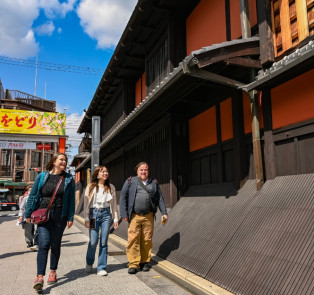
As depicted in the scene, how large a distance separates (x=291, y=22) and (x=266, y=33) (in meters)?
0.40

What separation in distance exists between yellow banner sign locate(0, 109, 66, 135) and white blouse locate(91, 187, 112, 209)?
18.8 m

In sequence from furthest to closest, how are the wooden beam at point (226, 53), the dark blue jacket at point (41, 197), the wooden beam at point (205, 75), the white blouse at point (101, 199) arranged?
the white blouse at point (101, 199) → the wooden beam at point (205, 75) → the wooden beam at point (226, 53) → the dark blue jacket at point (41, 197)

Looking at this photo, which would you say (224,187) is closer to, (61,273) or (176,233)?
(176,233)

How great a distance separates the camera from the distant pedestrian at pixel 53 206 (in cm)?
426

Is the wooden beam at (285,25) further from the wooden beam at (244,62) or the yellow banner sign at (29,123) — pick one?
the yellow banner sign at (29,123)

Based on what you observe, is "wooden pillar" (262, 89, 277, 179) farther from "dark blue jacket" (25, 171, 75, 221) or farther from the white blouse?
"dark blue jacket" (25, 171, 75, 221)

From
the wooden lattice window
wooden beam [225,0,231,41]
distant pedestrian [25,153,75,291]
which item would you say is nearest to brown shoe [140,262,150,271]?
distant pedestrian [25,153,75,291]

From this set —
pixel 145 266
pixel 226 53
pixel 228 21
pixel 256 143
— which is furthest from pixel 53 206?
pixel 228 21

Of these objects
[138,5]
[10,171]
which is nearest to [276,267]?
[138,5]

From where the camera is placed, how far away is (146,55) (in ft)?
33.4

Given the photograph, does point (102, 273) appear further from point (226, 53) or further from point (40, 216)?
point (226, 53)

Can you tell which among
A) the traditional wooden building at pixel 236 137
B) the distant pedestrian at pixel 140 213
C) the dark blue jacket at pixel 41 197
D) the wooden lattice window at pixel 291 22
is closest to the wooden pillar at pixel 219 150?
the traditional wooden building at pixel 236 137

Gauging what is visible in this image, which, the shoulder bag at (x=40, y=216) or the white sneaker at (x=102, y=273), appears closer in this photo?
the shoulder bag at (x=40, y=216)

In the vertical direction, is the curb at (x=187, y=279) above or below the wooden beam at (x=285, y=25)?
below
